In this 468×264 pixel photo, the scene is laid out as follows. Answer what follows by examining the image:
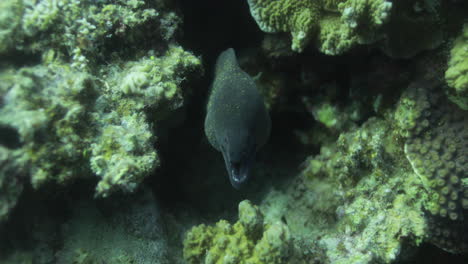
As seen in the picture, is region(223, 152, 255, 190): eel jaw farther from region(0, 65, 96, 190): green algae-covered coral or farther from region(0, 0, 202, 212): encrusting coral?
region(0, 65, 96, 190): green algae-covered coral

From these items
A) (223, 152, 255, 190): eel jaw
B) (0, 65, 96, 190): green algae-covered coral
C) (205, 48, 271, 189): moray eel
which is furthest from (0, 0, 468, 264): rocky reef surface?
(205, 48, 271, 189): moray eel

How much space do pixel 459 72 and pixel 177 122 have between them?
2.72m

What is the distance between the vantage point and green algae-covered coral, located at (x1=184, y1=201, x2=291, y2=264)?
227 cm

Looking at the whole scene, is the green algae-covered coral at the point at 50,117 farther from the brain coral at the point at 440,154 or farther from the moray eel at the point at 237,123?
the brain coral at the point at 440,154

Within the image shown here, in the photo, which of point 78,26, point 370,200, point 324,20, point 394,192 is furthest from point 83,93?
point 394,192

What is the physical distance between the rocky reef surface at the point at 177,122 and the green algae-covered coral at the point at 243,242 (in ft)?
0.04

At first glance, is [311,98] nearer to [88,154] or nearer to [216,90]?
[216,90]

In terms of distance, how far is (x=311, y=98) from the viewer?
12.7ft

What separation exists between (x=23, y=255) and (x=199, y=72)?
2310 mm

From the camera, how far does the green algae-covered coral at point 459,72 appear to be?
2.26 m

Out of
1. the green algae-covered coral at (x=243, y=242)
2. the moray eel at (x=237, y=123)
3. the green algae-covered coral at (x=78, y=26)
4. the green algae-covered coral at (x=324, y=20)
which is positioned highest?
the green algae-covered coral at (x=324, y=20)

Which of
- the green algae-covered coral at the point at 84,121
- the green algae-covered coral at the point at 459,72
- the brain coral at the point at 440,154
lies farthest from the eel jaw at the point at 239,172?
the green algae-covered coral at the point at 459,72

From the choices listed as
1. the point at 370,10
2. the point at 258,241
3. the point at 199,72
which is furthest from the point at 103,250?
the point at 370,10

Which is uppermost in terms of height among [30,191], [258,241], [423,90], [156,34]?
[423,90]
